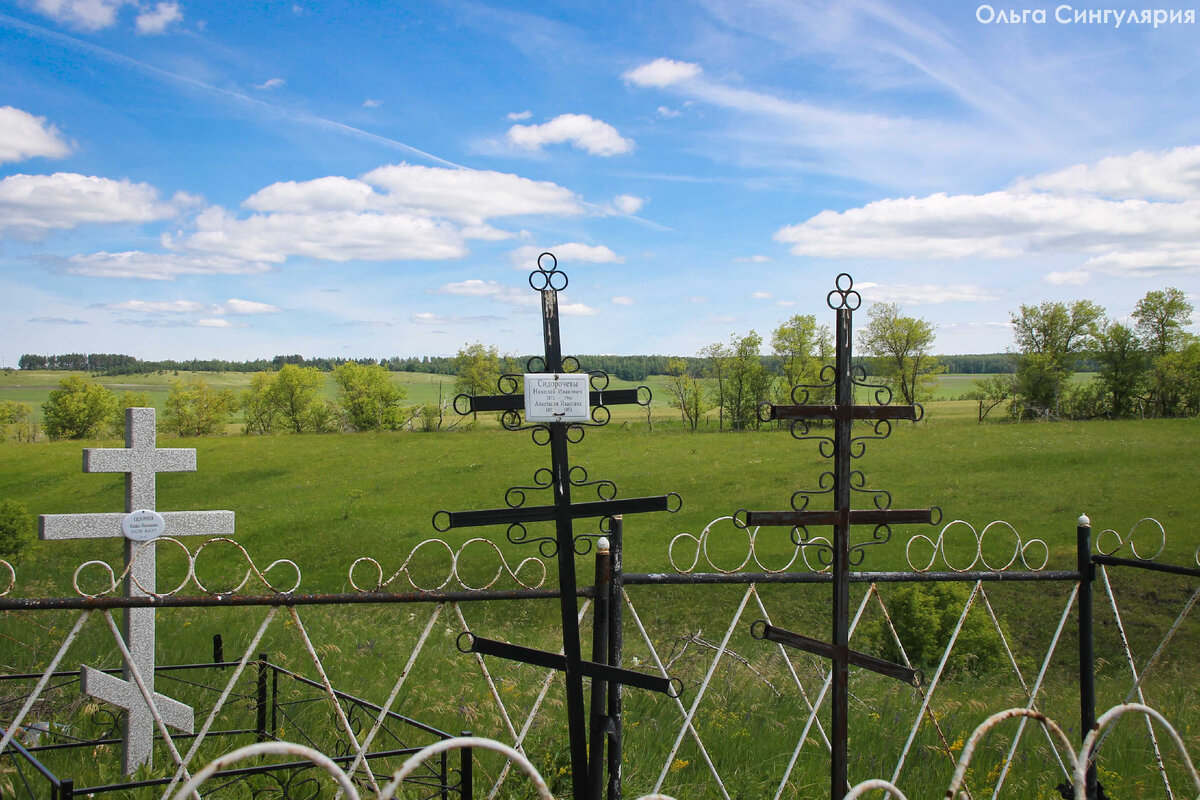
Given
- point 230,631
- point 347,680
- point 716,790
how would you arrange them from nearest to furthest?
point 716,790 < point 347,680 < point 230,631

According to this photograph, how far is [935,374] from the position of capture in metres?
46.3

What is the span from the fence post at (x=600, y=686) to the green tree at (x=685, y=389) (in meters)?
41.9

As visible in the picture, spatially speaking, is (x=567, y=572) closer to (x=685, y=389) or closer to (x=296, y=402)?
(x=685, y=389)

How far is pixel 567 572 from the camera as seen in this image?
10.4 feet

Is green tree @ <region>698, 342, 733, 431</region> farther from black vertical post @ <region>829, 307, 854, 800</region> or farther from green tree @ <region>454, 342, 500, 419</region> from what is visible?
black vertical post @ <region>829, 307, 854, 800</region>

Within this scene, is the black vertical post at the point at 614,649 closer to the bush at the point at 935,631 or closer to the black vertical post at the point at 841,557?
the black vertical post at the point at 841,557

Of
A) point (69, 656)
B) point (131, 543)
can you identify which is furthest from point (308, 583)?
point (131, 543)

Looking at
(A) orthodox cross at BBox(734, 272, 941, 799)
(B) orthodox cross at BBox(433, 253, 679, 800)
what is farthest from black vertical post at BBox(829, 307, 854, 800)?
→ (B) orthodox cross at BBox(433, 253, 679, 800)

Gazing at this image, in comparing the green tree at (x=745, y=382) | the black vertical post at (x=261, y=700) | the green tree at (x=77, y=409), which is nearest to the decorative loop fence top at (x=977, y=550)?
the black vertical post at (x=261, y=700)

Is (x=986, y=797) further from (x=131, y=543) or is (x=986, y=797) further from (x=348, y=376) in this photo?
(x=348, y=376)

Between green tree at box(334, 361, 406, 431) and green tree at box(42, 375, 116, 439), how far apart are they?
14.0 meters

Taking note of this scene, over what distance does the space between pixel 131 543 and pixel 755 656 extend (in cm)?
743

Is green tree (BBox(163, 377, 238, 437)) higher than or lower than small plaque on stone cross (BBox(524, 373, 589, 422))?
lower

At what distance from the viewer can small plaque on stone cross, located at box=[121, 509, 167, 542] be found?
16.1 ft
